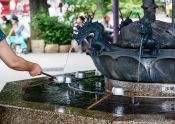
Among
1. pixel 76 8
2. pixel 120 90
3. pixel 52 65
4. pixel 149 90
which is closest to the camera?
pixel 120 90

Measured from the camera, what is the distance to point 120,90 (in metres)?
5.98

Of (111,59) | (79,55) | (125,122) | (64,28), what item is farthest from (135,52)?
(64,28)

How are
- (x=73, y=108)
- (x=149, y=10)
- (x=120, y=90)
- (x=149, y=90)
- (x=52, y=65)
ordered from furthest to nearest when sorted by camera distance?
(x=52, y=65), (x=149, y=10), (x=149, y=90), (x=120, y=90), (x=73, y=108)

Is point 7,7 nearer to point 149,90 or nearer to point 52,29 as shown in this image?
point 52,29

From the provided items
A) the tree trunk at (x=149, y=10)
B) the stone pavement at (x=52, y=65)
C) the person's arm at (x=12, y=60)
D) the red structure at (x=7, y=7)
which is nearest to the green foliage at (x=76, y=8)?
the stone pavement at (x=52, y=65)

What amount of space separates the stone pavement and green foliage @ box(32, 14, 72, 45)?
3.23ft

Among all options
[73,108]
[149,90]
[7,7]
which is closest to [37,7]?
[7,7]

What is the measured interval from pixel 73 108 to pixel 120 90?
31.3 inches

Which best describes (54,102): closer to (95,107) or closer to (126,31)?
(95,107)

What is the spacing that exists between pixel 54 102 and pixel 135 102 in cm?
90

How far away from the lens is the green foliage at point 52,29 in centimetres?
2277

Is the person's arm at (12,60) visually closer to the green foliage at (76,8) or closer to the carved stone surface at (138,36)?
the carved stone surface at (138,36)

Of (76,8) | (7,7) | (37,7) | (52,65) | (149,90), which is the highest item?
(149,90)

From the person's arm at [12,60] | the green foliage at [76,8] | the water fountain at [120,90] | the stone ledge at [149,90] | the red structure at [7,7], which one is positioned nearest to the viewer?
the person's arm at [12,60]
